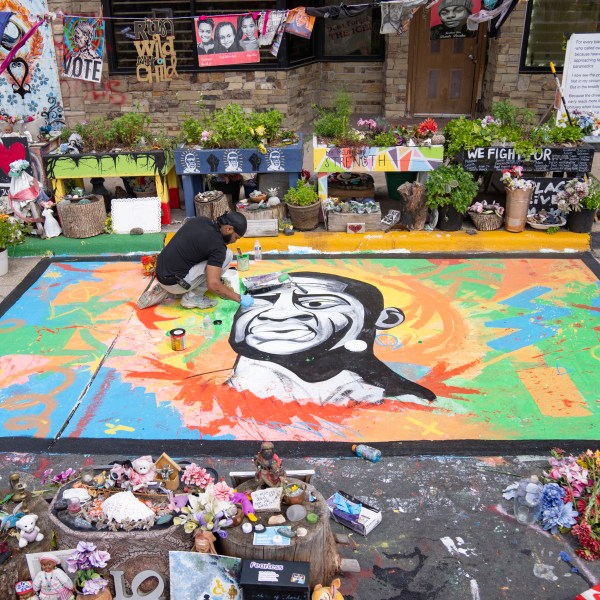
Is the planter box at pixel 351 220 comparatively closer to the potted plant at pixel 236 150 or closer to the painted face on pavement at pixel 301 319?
the potted plant at pixel 236 150

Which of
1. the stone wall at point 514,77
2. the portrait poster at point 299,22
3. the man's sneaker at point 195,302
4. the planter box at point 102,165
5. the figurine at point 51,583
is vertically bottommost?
the figurine at point 51,583

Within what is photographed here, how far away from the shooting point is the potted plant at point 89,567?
12.4ft

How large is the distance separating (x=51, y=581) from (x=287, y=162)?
6379mm

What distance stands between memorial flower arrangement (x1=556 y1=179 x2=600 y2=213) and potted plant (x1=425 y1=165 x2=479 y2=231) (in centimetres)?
114

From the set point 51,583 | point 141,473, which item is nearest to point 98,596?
point 51,583

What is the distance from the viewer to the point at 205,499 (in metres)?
3.98

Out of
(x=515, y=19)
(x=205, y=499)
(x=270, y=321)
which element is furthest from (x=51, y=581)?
(x=515, y=19)

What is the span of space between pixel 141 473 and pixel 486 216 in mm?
6180

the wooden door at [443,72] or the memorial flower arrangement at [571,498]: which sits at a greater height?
the wooden door at [443,72]

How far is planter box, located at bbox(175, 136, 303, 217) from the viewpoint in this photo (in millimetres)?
8945

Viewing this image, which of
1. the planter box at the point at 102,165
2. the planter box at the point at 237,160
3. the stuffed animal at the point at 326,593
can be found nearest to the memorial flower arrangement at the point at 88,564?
the stuffed animal at the point at 326,593

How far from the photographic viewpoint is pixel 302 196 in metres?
8.88

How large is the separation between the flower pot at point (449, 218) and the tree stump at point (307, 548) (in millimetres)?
5587

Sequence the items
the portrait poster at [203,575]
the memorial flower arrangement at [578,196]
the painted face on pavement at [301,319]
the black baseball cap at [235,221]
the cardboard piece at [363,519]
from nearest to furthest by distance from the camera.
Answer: the portrait poster at [203,575] → the cardboard piece at [363,519] → the painted face on pavement at [301,319] → the black baseball cap at [235,221] → the memorial flower arrangement at [578,196]
